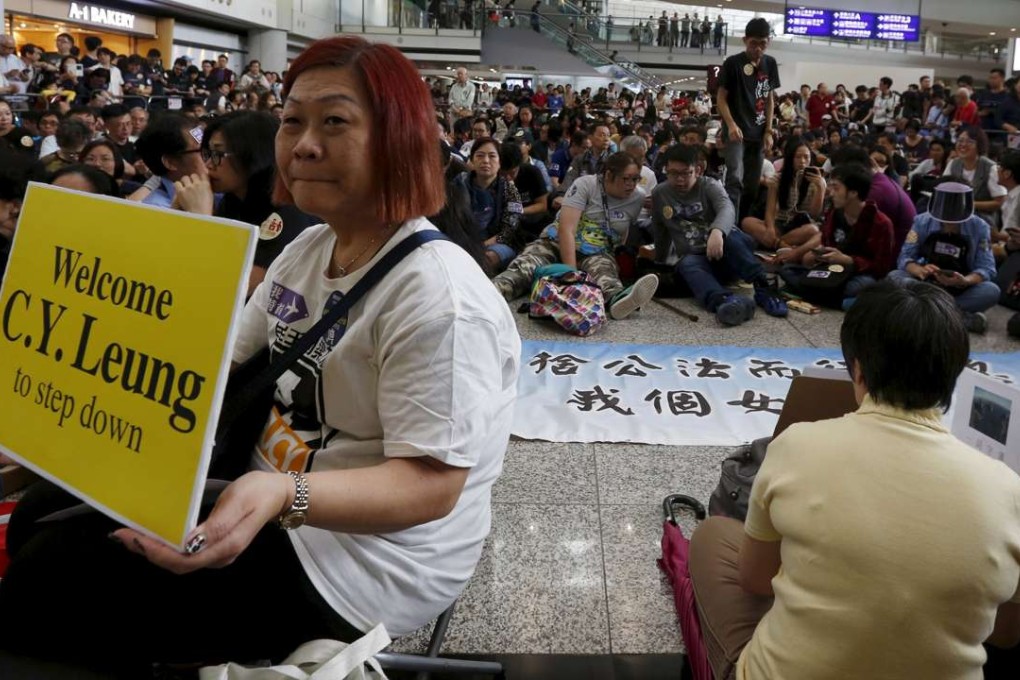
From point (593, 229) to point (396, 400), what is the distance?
172 inches

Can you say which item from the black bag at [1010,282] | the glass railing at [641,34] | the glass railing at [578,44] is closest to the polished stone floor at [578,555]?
the black bag at [1010,282]

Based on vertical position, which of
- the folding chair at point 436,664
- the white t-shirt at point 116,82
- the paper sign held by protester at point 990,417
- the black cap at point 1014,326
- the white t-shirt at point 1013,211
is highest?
the white t-shirt at point 116,82

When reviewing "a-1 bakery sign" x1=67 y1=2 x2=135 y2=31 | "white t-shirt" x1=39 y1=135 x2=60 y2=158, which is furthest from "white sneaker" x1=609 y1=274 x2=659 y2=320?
"a-1 bakery sign" x1=67 y1=2 x2=135 y2=31

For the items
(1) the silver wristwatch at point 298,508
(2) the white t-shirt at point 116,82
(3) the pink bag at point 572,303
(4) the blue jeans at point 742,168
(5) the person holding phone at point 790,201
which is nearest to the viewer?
(1) the silver wristwatch at point 298,508

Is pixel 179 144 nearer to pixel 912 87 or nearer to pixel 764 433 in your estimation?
pixel 764 433

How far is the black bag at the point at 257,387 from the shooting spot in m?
1.28

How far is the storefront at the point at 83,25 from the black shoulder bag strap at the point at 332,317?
1579 cm

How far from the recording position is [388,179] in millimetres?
1285

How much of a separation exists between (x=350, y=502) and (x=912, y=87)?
17897 mm

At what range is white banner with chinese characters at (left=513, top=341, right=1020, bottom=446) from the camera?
330cm

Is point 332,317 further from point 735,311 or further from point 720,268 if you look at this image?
point 720,268

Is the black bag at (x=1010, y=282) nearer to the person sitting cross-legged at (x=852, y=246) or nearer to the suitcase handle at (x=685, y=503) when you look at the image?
the person sitting cross-legged at (x=852, y=246)

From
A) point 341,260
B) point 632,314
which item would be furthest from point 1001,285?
point 341,260

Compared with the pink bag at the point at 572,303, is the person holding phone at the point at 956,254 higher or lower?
higher
